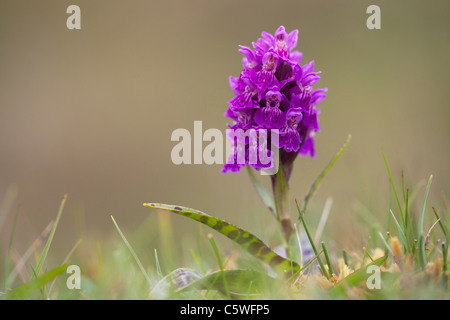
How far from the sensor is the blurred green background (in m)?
7.23

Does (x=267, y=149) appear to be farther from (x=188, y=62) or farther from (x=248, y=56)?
(x=188, y=62)

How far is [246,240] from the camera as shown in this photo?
6.86 ft

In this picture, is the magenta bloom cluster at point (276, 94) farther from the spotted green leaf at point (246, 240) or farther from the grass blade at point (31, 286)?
the grass blade at point (31, 286)

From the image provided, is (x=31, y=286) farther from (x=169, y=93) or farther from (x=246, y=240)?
(x=169, y=93)

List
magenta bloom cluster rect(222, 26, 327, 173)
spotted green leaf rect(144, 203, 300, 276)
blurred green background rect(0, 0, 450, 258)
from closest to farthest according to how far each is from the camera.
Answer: spotted green leaf rect(144, 203, 300, 276), magenta bloom cluster rect(222, 26, 327, 173), blurred green background rect(0, 0, 450, 258)

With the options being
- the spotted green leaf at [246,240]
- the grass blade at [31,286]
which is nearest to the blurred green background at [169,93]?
the spotted green leaf at [246,240]

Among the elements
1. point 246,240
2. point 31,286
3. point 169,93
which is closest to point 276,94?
point 246,240

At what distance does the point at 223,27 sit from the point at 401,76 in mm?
4658

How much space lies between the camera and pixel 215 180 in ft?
25.3

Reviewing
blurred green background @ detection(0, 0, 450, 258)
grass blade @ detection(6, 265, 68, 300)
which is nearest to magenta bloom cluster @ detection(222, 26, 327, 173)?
grass blade @ detection(6, 265, 68, 300)

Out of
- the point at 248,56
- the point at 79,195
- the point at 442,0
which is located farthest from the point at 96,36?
the point at 248,56

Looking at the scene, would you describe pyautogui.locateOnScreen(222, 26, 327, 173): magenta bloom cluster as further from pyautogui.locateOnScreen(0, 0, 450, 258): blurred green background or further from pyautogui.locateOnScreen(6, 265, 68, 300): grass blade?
pyautogui.locateOnScreen(0, 0, 450, 258): blurred green background

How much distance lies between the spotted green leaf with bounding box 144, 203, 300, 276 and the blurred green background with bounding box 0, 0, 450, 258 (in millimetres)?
3093

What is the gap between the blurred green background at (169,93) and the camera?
23.7 feet
